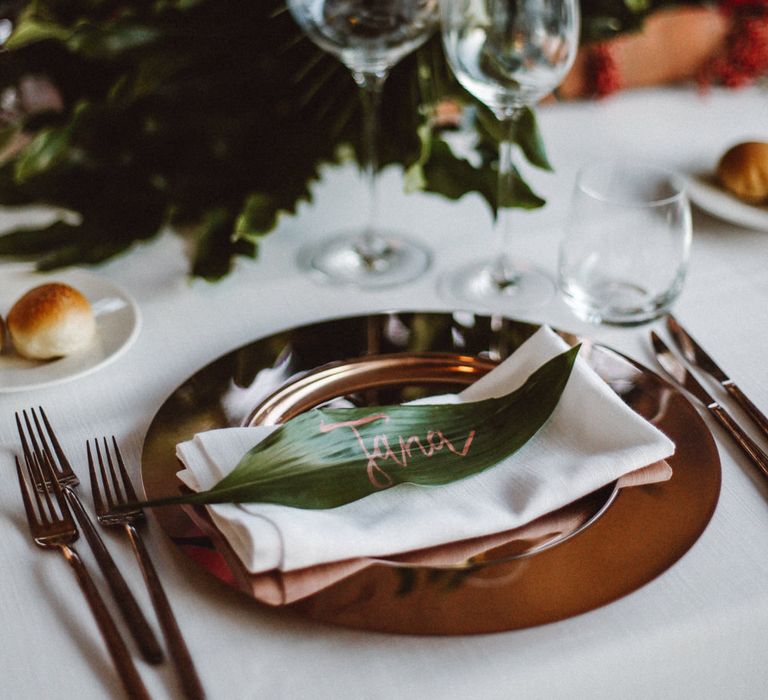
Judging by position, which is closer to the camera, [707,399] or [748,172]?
[707,399]

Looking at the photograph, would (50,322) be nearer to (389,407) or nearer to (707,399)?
(389,407)

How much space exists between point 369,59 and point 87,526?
459 millimetres

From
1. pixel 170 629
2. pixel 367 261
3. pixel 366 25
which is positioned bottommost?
pixel 367 261

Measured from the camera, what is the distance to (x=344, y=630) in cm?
42

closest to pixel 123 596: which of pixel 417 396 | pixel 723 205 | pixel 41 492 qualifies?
pixel 41 492

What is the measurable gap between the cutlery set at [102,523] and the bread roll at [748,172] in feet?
2.14

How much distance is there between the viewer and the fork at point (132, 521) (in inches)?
15.4

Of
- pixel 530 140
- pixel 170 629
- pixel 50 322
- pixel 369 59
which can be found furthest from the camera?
pixel 530 140

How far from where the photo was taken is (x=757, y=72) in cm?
119

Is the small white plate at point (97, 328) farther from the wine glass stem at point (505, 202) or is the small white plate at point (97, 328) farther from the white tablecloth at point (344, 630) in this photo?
the wine glass stem at point (505, 202)

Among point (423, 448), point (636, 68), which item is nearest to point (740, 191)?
point (636, 68)

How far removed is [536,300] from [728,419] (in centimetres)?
22

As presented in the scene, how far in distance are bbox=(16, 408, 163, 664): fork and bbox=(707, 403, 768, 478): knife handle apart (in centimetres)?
37

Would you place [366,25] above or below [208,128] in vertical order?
above
